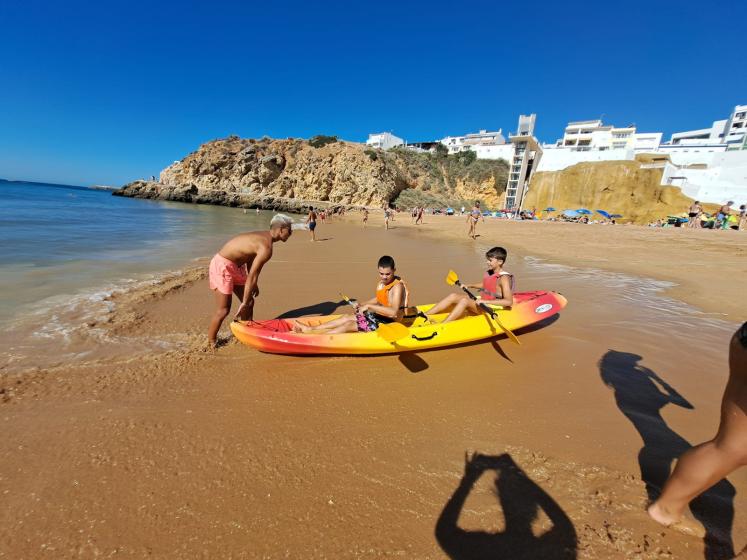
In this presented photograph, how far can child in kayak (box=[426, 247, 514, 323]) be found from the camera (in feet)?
14.3

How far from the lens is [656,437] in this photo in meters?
2.66

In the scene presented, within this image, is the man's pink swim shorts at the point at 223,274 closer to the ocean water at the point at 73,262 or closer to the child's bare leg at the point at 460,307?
the child's bare leg at the point at 460,307

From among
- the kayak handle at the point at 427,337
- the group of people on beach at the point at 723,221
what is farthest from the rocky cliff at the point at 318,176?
→ the kayak handle at the point at 427,337

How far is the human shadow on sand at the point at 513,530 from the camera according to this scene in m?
1.78

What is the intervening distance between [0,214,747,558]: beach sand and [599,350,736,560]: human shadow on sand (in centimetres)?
2

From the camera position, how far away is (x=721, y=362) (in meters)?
3.97

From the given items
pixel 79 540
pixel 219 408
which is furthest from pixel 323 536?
pixel 219 408

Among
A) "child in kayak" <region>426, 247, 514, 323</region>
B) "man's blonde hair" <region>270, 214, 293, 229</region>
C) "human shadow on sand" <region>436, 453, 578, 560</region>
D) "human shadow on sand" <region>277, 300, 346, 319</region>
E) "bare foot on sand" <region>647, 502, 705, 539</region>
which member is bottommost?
"human shadow on sand" <region>277, 300, 346, 319</region>

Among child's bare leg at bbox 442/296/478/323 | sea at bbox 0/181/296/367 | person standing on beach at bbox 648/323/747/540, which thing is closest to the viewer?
person standing on beach at bbox 648/323/747/540

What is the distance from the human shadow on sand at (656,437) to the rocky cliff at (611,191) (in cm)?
3761

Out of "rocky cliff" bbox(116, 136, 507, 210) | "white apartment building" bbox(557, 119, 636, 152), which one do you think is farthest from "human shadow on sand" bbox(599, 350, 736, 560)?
"white apartment building" bbox(557, 119, 636, 152)

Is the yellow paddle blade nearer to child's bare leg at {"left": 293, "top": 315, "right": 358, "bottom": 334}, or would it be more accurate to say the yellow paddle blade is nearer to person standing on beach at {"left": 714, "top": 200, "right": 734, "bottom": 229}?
child's bare leg at {"left": 293, "top": 315, "right": 358, "bottom": 334}

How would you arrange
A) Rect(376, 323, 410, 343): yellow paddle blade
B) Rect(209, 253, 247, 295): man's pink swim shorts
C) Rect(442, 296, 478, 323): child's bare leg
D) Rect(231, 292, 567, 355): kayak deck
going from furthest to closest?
Rect(442, 296, 478, 323): child's bare leg → Rect(209, 253, 247, 295): man's pink swim shorts → Rect(231, 292, 567, 355): kayak deck → Rect(376, 323, 410, 343): yellow paddle blade

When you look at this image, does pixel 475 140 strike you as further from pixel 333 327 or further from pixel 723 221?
pixel 333 327
